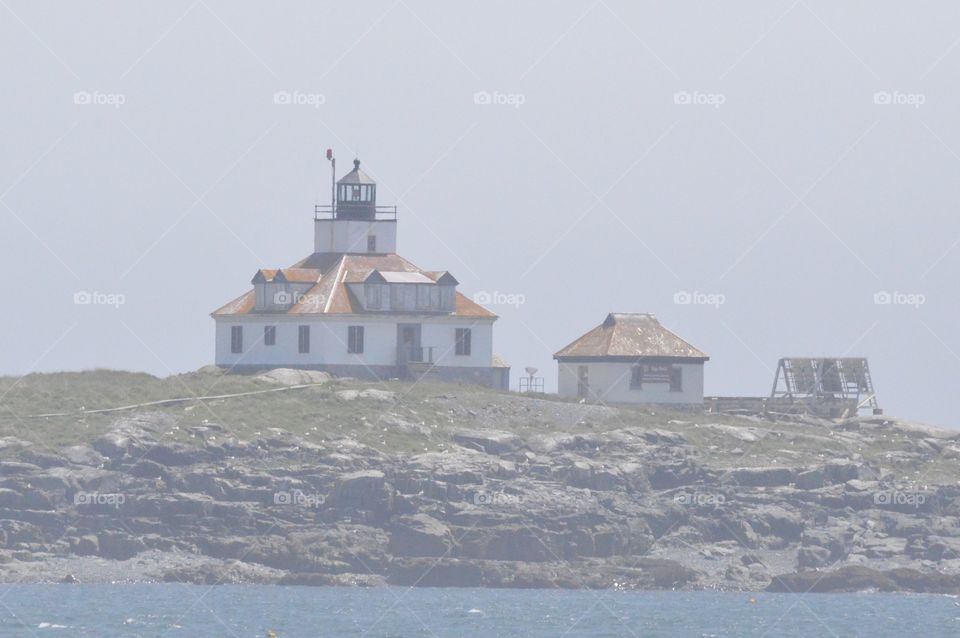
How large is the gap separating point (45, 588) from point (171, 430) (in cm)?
879

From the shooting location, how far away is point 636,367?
111 m

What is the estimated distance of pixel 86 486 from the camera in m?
94.6

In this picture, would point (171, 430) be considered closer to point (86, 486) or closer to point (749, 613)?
point (86, 486)

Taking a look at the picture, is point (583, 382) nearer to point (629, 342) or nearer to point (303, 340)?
point (629, 342)

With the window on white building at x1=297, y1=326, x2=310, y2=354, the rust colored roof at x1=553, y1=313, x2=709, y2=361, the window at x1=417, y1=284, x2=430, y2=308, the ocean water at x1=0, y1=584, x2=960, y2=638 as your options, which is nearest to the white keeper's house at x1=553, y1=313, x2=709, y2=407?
the rust colored roof at x1=553, y1=313, x2=709, y2=361

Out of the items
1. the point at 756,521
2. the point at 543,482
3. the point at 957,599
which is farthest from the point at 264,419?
the point at 957,599

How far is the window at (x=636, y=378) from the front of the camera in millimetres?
110562
